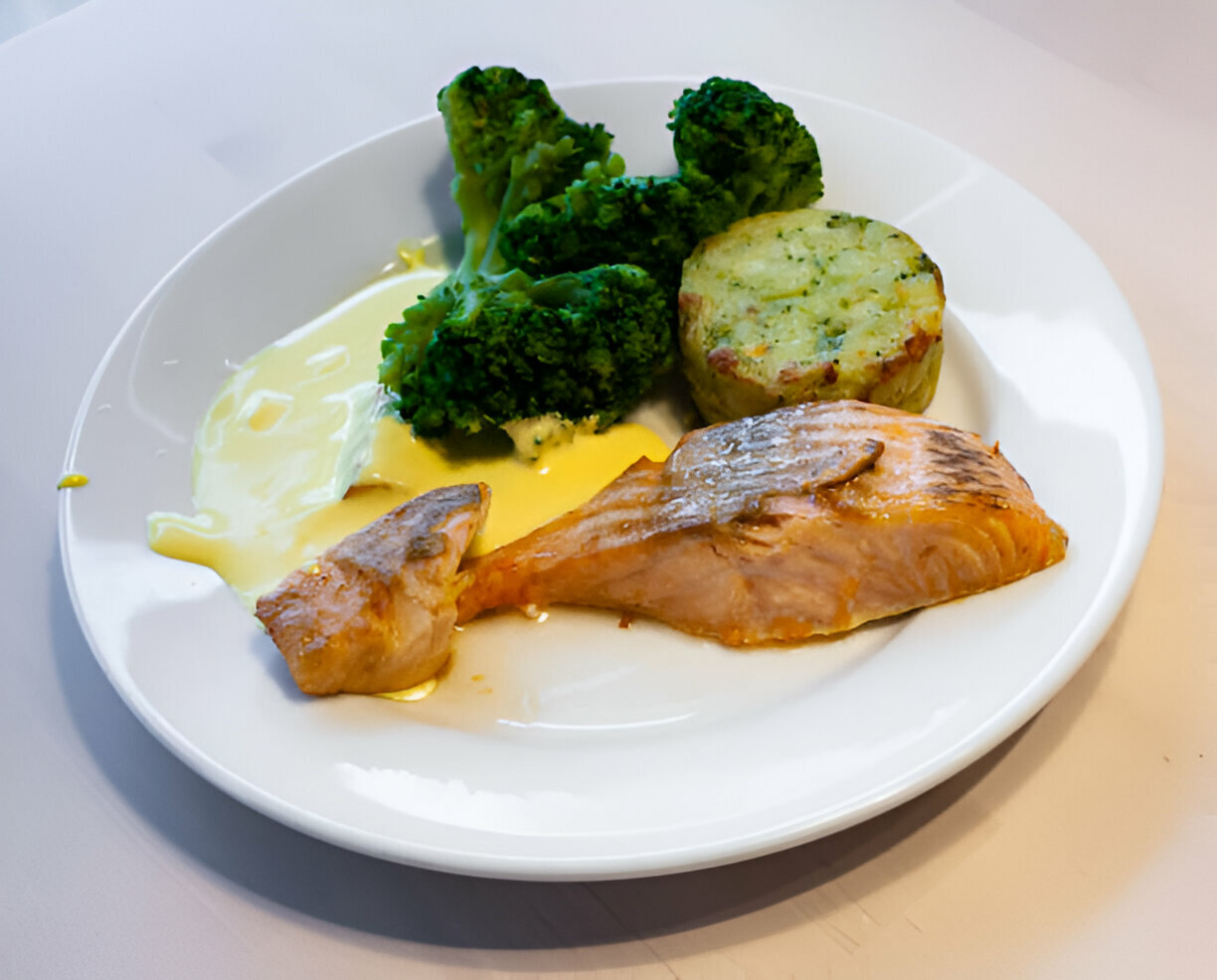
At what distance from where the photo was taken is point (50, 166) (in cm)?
384

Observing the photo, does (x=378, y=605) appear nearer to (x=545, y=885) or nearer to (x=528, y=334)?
(x=545, y=885)

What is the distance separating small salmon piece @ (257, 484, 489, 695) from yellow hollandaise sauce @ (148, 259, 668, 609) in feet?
0.71

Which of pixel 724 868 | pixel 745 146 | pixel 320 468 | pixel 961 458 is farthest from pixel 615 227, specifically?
pixel 724 868

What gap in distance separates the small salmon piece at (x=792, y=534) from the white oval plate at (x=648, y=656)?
0.07m

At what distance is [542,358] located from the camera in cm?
252

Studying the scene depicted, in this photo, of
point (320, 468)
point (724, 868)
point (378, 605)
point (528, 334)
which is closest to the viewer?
point (724, 868)

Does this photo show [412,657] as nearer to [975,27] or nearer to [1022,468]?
[1022,468]

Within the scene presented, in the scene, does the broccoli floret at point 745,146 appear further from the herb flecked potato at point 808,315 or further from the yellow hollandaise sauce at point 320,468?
the yellow hollandaise sauce at point 320,468

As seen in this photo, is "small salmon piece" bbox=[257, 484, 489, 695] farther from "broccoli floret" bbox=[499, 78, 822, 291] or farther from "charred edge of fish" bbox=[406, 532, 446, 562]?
"broccoli floret" bbox=[499, 78, 822, 291]

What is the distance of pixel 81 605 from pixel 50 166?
95.8 inches

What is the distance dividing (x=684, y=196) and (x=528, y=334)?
0.59 metres

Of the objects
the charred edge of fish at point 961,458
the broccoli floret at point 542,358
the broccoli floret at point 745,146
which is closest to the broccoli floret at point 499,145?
the broccoli floret at point 745,146

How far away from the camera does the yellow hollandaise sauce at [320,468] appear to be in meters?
2.44

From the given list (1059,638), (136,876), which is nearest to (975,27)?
(1059,638)
